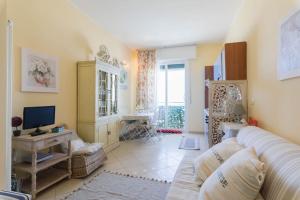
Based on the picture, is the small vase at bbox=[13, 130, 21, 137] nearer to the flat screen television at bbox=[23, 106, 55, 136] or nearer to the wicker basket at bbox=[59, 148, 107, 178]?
the flat screen television at bbox=[23, 106, 55, 136]

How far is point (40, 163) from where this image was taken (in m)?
2.27

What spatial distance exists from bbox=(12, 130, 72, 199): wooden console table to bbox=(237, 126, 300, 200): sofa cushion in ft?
7.12

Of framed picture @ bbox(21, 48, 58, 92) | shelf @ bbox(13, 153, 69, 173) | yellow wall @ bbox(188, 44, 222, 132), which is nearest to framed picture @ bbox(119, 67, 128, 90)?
yellow wall @ bbox(188, 44, 222, 132)

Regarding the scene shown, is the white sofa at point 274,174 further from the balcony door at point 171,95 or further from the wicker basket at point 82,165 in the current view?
the balcony door at point 171,95

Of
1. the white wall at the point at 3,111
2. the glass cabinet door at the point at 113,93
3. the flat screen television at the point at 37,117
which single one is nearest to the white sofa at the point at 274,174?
the white wall at the point at 3,111

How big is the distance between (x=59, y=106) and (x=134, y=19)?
88.5 inches

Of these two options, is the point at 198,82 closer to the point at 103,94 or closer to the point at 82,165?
the point at 103,94

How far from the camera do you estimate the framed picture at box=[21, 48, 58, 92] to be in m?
2.43

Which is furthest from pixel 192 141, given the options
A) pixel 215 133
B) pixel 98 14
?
pixel 98 14

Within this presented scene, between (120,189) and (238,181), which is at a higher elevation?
(238,181)

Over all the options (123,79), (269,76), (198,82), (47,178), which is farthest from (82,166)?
(198,82)

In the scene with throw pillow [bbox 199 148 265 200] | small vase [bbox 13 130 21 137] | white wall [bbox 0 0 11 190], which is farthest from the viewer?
small vase [bbox 13 130 21 137]

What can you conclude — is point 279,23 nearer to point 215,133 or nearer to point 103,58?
point 215,133

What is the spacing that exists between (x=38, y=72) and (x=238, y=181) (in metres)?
2.70
